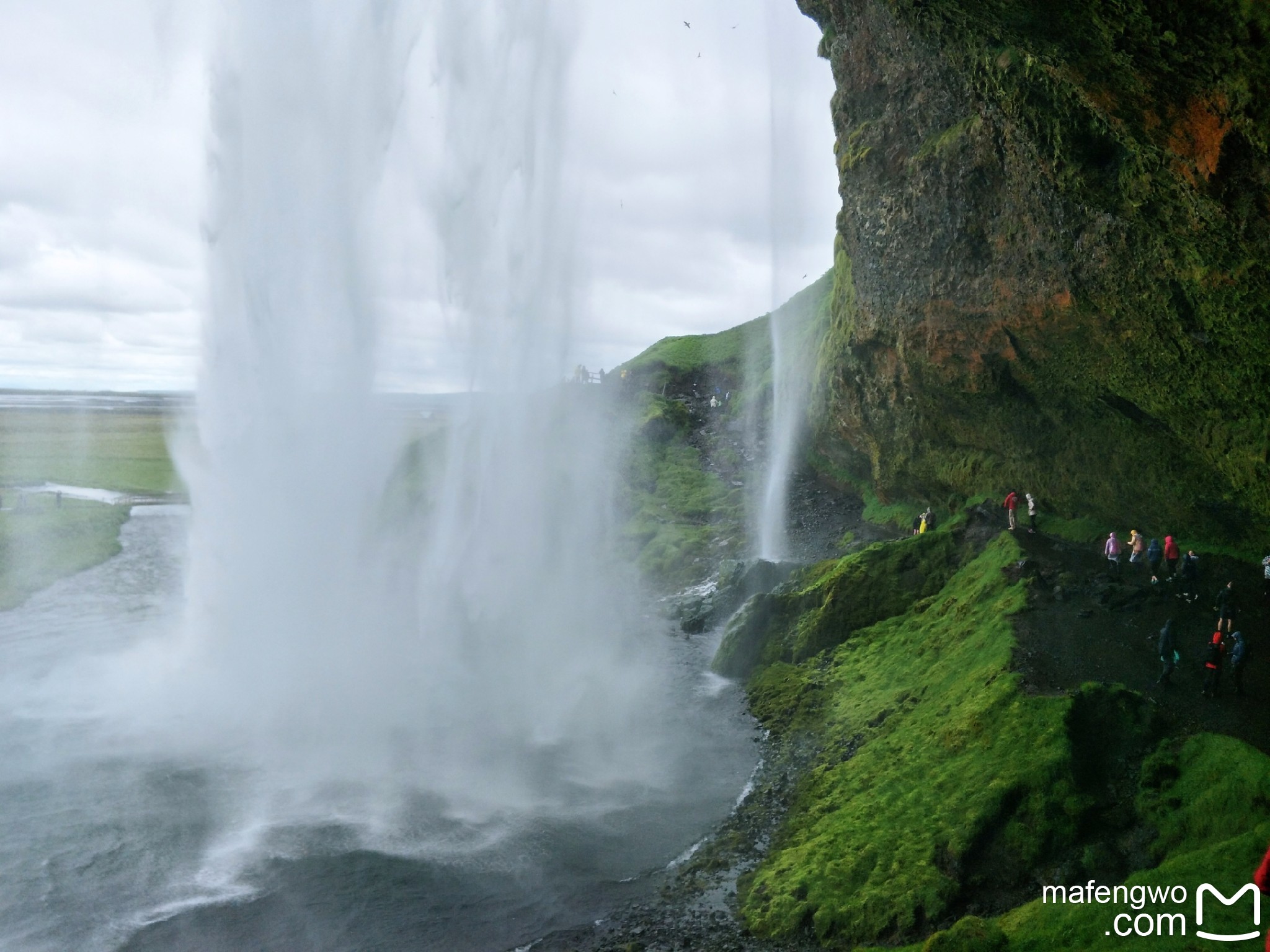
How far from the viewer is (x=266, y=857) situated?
60.4 feet

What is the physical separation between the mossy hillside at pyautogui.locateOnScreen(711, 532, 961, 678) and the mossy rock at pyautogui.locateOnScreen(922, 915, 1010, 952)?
15.0 metres

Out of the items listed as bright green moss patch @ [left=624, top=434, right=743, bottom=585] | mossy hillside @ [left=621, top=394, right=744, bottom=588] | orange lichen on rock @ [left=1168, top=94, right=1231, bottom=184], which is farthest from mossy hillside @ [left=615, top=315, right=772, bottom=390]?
orange lichen on rock @ [left=1168, top=94, right=1231, bottom=184]

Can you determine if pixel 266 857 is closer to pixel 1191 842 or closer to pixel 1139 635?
pixel 1191 842

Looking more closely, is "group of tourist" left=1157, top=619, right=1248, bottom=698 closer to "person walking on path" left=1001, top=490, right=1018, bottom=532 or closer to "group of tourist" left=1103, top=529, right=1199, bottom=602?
"group of tourist" left=1103, top=529, right=1199, bottom=602

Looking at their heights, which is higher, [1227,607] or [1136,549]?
[1136,549]

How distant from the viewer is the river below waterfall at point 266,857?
16250 millimetres

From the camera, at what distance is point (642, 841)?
19.5 metres

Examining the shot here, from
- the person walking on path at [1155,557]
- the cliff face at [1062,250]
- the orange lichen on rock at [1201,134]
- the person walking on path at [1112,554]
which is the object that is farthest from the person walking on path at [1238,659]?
the orange lichen on rock at [1201,134]

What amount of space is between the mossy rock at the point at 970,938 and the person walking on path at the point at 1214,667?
338 inches

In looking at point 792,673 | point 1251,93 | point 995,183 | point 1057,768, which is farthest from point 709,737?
point 1251,93

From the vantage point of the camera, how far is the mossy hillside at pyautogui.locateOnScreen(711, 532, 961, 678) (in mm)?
28812

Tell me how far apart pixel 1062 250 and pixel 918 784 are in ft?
45.5

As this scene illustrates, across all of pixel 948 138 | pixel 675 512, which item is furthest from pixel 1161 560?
pixel 675 512

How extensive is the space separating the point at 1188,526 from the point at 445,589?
2379 centimetres
